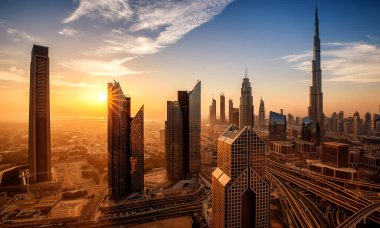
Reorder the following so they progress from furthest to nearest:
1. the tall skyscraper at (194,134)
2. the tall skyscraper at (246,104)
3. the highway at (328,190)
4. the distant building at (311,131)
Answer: the tall skyscraper at (246,104), the distant building at (311,131), the tall skyscraper at (194,134), the highway at (328,190)

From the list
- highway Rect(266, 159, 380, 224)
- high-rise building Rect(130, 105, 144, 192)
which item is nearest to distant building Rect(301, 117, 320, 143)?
highway Rect(266, 159, 380, 224)

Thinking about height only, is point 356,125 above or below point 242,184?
above

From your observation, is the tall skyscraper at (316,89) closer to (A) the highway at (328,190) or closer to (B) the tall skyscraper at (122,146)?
(A) the highway at (328,190)

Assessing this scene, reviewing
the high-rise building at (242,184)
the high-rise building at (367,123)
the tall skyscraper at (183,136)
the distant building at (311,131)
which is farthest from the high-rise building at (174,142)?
the high-rise building at (367,123)

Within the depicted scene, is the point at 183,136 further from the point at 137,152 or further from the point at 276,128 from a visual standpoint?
the point at 276,128

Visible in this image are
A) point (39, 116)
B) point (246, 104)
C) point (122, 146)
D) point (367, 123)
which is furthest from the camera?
point (367, 123)

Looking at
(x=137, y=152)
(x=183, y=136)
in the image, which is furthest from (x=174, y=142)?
(x=137, y=152)
